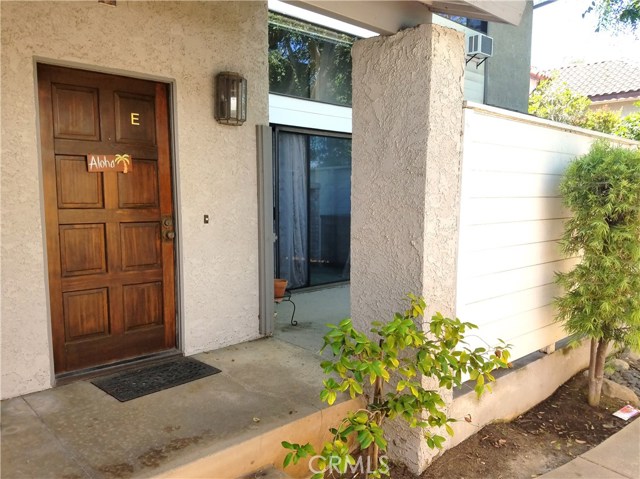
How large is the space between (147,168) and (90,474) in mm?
2163

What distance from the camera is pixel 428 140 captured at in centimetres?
250

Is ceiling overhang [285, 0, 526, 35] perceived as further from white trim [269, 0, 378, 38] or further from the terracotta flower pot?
the terracotta flower pot

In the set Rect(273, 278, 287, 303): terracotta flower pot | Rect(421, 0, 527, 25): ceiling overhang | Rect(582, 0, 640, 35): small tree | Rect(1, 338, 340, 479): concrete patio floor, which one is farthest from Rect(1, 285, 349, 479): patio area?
Rect(582, 0, 640, 35): small tree

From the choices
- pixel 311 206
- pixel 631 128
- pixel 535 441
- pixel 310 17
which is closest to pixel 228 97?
pixel 310 17

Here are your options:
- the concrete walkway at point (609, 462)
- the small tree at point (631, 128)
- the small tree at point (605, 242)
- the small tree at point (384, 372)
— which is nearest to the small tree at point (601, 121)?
the small tree at point (631, 128)

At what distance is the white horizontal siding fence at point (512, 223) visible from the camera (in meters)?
2.83

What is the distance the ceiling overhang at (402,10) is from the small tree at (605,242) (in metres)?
1.32

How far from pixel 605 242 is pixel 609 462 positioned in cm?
144

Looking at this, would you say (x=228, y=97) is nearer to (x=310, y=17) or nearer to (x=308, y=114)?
(x=308, y=114)

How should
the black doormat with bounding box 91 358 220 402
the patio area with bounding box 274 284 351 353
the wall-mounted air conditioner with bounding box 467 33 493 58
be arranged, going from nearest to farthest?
the black doormat with bounding box 91 358 220 402 → the patio area with bounding box 274 284 351 353 → the wall-mounted air conditioner with bounding box 467 33 493 58

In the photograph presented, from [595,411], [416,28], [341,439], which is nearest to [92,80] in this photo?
[416,28]

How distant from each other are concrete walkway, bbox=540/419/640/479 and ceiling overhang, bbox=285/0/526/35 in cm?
265

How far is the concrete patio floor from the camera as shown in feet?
7.23

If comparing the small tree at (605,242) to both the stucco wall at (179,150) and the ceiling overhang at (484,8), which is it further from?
the stucco wall at (179,150)
